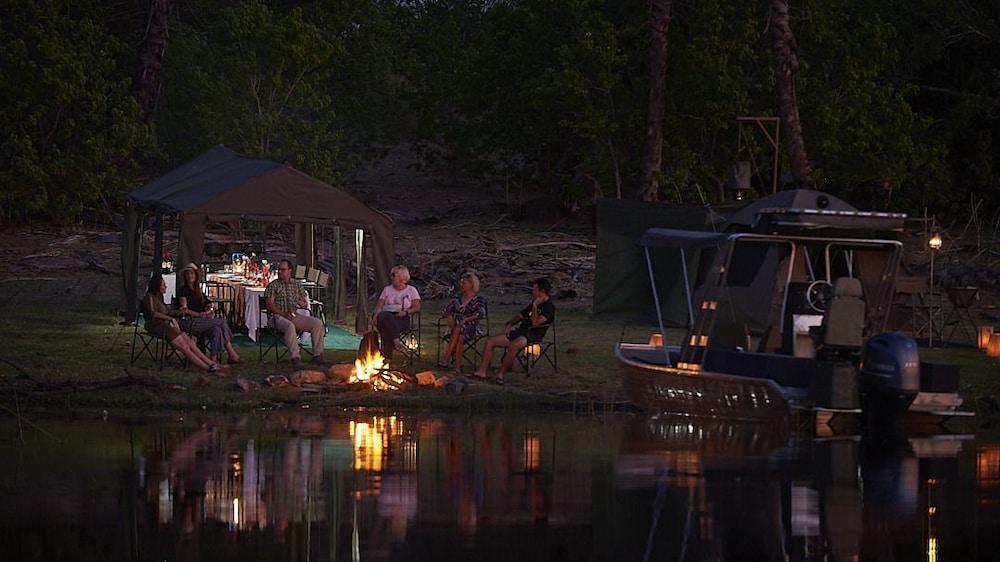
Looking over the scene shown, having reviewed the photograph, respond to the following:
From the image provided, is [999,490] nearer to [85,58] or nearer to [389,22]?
[85,58]

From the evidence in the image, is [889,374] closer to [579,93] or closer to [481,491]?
[481,491]

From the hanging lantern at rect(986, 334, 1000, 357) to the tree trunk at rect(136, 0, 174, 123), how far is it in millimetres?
22488

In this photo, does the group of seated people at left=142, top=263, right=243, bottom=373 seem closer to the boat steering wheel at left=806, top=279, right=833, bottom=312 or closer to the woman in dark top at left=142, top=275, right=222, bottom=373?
the woman in dark top at left=142, top=275, right=222, bottom=373

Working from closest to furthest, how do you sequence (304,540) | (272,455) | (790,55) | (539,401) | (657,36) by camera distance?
(304,540), (272,455), (539,401), (790,55), (657,36)

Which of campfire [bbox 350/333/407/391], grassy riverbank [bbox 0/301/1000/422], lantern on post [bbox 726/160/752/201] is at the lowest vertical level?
grassy riverbank [bbox 0/301/1000/422]

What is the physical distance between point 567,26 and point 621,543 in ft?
105

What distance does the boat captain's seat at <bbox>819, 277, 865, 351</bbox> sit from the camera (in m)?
15.4

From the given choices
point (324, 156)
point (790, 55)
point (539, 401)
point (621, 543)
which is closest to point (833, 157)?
point (790, 55)

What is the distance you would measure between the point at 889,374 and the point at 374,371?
5.33 m

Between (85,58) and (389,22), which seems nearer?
(85,58)

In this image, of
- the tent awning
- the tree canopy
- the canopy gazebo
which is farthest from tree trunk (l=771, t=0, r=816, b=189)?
the tent awning

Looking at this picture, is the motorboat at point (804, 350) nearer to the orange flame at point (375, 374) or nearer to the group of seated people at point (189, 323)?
the orange flame at point (375, 374)

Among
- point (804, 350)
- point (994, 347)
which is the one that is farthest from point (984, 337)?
point (804, 350)

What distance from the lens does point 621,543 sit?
31.7 ft
